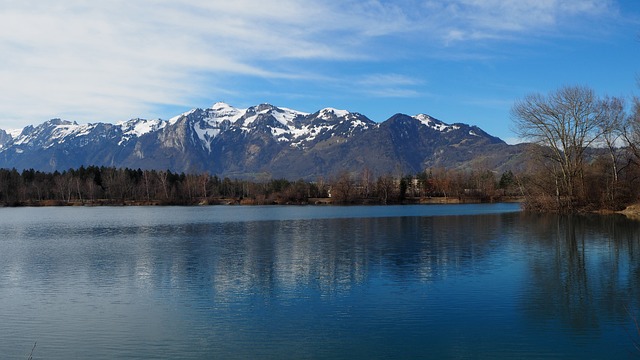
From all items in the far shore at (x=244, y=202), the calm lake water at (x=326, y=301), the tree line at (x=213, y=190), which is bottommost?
the calm lake water at (x=326, y=301)

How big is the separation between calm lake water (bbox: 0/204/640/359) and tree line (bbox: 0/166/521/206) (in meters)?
114

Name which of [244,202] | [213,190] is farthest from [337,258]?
[213,190]

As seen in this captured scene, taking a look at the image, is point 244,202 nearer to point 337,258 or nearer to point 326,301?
point 337,258

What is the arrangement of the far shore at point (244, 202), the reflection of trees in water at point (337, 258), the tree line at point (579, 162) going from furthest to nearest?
the far shore at point (244, 202), the tree line at point (579, 162), the reflection of trees in water at point (337, 258)

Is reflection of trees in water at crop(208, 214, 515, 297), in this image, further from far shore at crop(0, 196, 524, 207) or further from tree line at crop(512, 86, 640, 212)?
far shore at crop(0, 196, 524, 207)

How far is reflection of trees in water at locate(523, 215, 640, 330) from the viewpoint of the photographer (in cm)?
1822

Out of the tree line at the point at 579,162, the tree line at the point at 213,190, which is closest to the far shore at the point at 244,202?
the tree line at the point at 213,190

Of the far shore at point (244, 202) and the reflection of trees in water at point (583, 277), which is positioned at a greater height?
the far shore at point (244, 202)

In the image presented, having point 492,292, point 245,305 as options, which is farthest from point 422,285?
point 245,305

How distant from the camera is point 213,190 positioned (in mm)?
177875

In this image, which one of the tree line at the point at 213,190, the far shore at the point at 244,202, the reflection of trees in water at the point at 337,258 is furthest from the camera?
the tree line at the point at 213,190

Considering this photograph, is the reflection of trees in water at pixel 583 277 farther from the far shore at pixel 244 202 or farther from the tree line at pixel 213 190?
the tree line at pixel 213 190

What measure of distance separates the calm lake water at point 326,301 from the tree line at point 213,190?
113550mm

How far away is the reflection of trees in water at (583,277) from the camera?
18.2 meters
